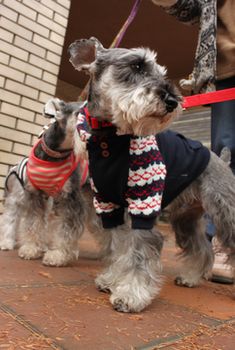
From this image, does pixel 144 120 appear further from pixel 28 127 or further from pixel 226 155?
pixel 28 127

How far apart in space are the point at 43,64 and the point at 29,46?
0.32 m

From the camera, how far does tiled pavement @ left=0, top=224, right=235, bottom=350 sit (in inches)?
61.6

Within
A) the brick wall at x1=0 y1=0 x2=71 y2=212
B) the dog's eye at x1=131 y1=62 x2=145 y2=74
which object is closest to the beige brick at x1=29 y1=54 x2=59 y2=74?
the brick wall at x1=0 y1=0 x2=71 y2=212

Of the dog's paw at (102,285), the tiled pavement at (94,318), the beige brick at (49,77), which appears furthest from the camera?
the beige brick at (49,77)

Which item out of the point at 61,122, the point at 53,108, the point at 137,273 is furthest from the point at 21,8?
the point at 137,273

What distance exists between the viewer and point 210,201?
2613 millimetres

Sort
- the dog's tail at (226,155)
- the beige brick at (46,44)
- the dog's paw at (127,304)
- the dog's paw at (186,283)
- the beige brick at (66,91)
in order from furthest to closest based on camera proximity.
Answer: the beige brick at (66,91) → the beige brick at (46,44) → the dog's tail at (226,155) → the dog's paw at (186,283) → the dog's paw at (127,304)

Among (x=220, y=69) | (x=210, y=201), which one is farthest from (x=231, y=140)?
(x=210, y=201)

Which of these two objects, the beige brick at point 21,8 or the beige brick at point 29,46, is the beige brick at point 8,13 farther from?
the beige brick at point 29,46

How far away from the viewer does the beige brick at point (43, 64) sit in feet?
17.9

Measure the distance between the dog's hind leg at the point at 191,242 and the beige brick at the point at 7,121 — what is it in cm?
299

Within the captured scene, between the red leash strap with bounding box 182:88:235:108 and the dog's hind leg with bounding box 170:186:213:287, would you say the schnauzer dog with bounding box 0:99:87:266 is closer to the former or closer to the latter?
the dog's hind leg with bounding box 170:186:213:287

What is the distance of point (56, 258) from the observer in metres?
3.18

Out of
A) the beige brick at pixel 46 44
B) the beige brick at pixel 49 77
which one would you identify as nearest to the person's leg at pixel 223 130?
the beige brick at pixel 49 77
